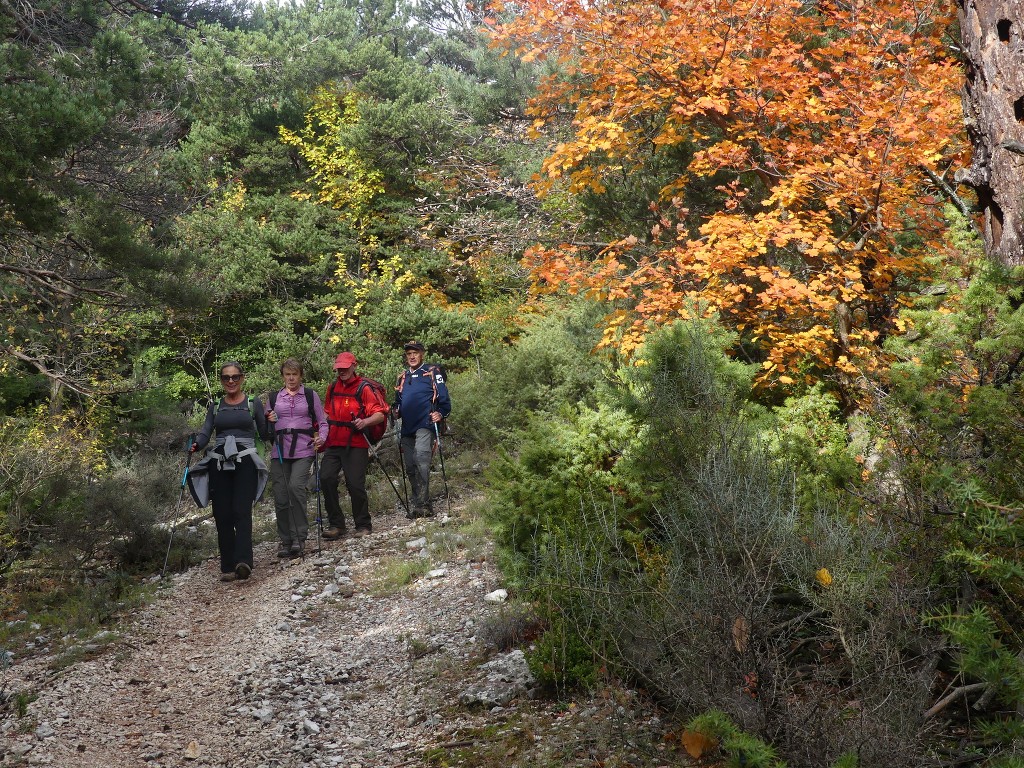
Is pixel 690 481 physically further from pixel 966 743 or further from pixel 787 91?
pixel 787 91

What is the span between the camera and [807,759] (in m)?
2.93

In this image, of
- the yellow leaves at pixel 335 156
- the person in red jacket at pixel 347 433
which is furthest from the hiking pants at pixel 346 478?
the yellow leaves at pixel 335 156

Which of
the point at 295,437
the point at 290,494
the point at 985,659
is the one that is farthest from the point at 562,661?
the point at 290,494

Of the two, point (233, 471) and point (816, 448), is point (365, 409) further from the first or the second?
point (816, 448)

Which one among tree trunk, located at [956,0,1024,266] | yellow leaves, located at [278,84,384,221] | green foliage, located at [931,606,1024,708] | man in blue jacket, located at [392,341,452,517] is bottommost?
green foliage, located at [931,606,1024,708]

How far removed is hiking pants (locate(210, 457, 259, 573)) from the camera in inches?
302

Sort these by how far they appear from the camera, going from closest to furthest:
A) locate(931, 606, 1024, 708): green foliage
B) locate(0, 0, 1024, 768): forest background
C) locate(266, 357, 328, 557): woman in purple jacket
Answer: locate(931, 606, 1024, 708): green foliage < locate(0, 0, 1024, 768): forest background < locate(266, 357, 328, 557): woman in purple jacket

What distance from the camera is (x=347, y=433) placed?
902 centimetres

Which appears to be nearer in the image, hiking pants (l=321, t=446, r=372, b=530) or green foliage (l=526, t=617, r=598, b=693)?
green foliage (l=526, t=617, r=598, b=693)

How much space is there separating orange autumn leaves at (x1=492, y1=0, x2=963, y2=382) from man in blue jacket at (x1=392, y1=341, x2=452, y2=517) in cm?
170

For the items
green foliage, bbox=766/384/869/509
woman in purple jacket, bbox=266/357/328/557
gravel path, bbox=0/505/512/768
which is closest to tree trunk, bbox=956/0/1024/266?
green foliage, bbox=766/384/869/509

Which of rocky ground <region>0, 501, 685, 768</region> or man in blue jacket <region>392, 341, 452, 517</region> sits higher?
man in blue jacket <region>392, 341, 452, 517</region>

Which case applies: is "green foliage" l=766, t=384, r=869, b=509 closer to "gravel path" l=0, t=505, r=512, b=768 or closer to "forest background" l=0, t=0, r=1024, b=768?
"forest background" l=0, t=0, r=1024, b=768

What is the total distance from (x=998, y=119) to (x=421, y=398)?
250 inches
